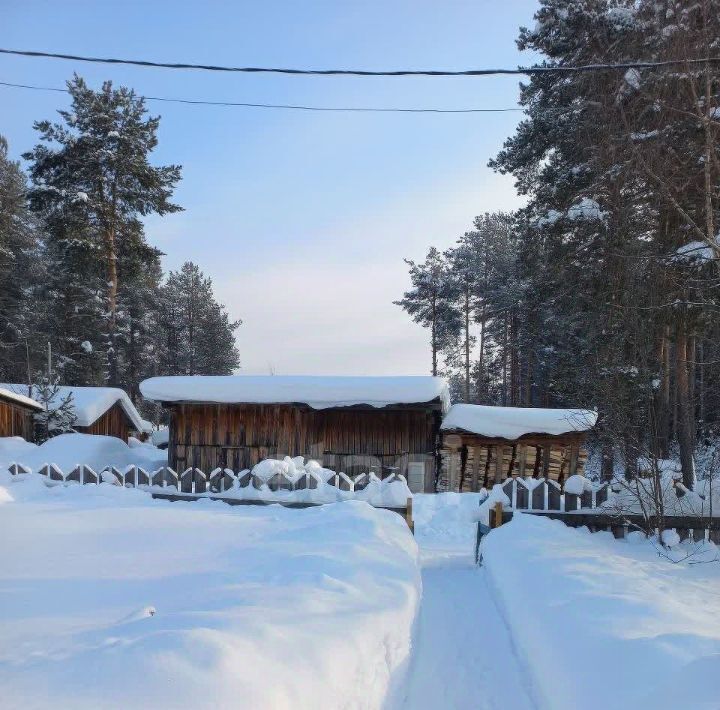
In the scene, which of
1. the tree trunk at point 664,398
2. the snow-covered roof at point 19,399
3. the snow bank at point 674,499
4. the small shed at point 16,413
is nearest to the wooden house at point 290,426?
the tree trunk at point 664,398

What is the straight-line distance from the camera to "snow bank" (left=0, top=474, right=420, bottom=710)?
2775 mm

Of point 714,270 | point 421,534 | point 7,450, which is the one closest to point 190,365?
point 7,450

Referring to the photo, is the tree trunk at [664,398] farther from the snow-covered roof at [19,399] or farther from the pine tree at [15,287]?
the pine tree at [15,287]

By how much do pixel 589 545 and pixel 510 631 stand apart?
3.45 m

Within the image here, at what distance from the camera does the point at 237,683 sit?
2789 mm

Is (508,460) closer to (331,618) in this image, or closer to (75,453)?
(75,453)

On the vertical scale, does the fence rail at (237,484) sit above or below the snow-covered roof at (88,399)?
below

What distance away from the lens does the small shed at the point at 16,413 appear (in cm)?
2255

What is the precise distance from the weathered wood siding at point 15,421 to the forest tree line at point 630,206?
20810 mm

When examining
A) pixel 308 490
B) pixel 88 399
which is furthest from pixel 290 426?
pixel 88 399

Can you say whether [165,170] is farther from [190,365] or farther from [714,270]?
[714,270]

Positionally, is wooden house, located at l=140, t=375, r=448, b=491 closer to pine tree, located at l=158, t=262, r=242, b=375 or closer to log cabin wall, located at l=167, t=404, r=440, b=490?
log cabin wall, located at l=167, t=404, r=440, b=490

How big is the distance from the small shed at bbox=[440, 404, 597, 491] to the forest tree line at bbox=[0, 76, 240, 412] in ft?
64.8

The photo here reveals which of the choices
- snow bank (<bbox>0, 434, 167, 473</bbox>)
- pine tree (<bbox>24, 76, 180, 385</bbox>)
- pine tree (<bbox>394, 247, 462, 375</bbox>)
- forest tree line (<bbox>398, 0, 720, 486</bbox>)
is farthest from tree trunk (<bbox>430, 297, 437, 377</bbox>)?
snow bank (<bbox>0, 434, 167, 473</bbox>)
